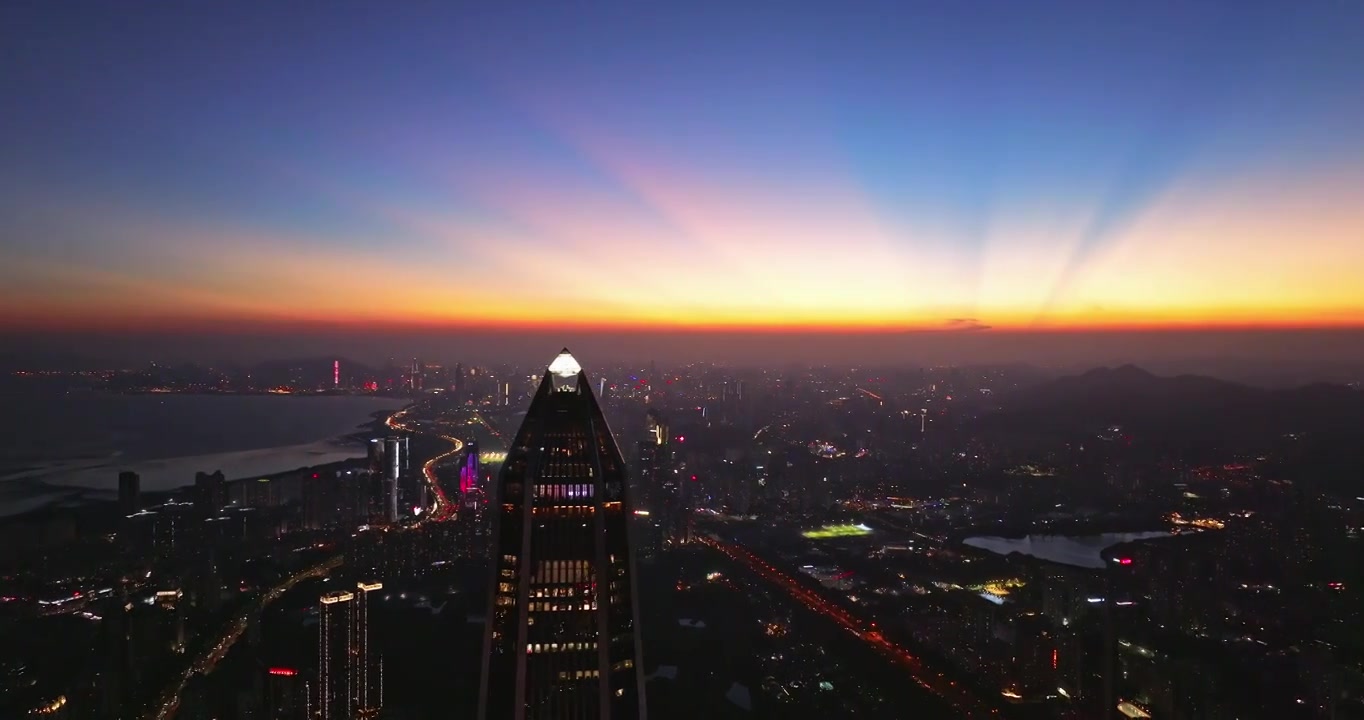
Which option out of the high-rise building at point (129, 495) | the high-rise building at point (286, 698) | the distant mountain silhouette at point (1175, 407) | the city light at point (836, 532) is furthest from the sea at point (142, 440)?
the distant mountain silhouette at point (1175, 407)

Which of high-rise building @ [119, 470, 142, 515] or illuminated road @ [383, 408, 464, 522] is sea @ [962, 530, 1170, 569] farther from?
high-rise building @ [119, 470, 142, 515]

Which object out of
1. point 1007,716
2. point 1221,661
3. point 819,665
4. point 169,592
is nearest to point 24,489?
point 169,592

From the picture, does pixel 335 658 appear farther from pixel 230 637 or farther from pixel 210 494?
pixel 210 494

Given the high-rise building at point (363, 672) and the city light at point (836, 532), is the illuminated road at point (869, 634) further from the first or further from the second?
the high-rise building at point (363, 672)

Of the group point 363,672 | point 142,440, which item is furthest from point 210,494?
point 363,672

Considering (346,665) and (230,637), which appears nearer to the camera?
(346,665)

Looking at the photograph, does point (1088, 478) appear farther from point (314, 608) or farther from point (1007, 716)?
point (314, 608)

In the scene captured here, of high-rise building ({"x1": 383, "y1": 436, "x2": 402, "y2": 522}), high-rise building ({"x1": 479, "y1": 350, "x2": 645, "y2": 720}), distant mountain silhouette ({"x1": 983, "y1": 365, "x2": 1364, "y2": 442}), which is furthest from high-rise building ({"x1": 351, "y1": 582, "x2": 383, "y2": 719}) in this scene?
distant mountain silhouette ({"x1": 983, "y1": 365, "x2": 1364, "y2": 442})
